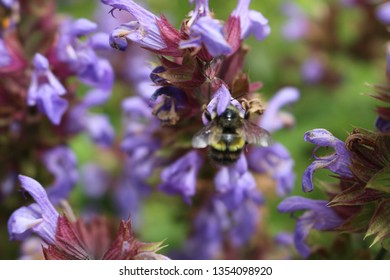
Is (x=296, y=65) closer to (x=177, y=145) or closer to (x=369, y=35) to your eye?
(x=369, y=35)

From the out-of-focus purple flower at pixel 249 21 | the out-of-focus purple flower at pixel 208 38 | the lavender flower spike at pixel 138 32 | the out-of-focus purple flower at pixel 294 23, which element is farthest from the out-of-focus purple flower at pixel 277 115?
the out-of-focus purple flower at pixel 294 23

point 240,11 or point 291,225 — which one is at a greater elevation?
point 240,11

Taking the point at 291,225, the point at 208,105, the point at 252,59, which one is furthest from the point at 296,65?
the point at 208,105

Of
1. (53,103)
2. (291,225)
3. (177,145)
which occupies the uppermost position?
(53,103)

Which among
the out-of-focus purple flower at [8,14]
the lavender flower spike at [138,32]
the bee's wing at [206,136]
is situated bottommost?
the bee's wing at [206,136]

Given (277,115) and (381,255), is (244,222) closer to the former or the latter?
(277,115)

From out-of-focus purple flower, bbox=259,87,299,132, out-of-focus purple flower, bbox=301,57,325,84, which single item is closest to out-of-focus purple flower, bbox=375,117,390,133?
out-of-focus purple flower, bbox=259,87,299,132

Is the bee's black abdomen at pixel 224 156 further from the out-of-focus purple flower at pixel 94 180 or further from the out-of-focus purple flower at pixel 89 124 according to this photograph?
the out-of-focus purple flower at pixel 94 180
